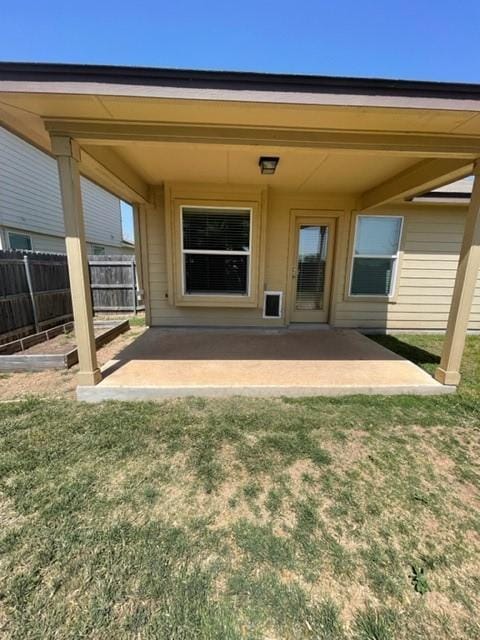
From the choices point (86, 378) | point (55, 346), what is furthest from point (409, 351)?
point (55, 346)

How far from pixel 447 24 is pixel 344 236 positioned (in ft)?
13.2

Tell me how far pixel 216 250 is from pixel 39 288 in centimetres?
346

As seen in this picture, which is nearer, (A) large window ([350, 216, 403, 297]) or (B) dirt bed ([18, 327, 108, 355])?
(B) dirt bed ([18, 327, 108, 355])

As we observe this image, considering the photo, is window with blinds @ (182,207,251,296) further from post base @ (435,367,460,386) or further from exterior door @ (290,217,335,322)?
post base @ (435,367,460,386)

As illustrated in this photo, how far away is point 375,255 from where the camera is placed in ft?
17.5

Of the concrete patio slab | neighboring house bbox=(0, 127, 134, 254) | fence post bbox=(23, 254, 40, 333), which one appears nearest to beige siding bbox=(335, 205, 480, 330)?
the concrete patio slab

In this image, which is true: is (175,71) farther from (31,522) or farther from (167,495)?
(31,522)

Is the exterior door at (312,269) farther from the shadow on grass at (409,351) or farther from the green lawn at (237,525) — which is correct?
the green lawn at (237,525)

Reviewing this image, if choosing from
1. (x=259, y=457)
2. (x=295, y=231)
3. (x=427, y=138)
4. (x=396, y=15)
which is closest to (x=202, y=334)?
(x=295, y=231)

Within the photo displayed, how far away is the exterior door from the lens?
206 inches

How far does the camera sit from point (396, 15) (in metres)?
4.52

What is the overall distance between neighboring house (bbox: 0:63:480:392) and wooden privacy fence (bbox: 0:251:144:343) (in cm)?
Answer: 189

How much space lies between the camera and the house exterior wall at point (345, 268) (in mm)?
5074

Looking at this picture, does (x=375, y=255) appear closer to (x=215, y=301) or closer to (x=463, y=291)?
(x=463, y=291)
